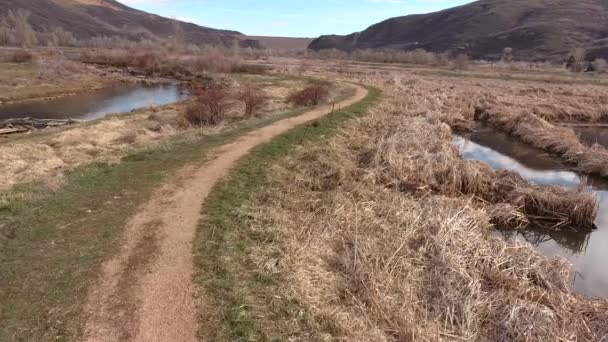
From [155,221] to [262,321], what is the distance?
4442mm

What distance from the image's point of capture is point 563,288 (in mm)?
9625

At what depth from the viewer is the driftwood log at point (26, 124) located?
86.8ft

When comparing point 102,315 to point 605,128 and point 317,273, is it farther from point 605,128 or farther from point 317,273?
point 605,128

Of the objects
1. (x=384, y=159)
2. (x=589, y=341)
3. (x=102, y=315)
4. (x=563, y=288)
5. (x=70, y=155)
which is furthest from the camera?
(x=70, y=155)

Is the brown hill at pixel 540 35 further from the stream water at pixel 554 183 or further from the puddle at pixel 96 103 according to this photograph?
the puddle at pixel 96 103

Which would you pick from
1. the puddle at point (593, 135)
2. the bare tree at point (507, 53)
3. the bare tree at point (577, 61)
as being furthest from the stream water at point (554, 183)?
the bare tree at point (507, 53)

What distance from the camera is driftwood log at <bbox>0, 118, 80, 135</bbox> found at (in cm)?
2645

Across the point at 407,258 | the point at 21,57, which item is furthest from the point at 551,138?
the point at 21,57

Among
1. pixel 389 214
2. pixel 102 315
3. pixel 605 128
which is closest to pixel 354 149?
pixel 389 214

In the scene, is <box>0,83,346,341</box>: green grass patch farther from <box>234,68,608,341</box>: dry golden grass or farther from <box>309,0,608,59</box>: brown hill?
<box>309,0,608,59</box>: brown hill

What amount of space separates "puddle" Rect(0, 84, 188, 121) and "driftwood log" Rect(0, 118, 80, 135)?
2732 millimetres

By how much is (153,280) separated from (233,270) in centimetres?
149

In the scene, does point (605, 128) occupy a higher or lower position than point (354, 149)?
lower

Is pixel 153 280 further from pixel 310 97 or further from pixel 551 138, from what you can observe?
pixel 551 138
